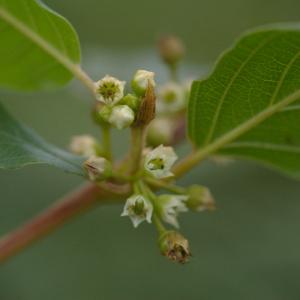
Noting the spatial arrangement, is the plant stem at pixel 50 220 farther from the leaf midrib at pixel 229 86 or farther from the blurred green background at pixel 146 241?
the blurred green background at pixel 146 241

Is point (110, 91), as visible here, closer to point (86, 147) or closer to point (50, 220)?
point (86, 147)

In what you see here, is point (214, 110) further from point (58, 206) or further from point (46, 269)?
point (46, 269)

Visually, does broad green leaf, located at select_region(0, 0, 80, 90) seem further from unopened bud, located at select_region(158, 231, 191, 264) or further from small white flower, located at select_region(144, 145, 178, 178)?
unopened bud, located at select_region(158, 231, 191, 264)

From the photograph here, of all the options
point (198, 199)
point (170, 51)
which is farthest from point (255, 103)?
point (170, 51)

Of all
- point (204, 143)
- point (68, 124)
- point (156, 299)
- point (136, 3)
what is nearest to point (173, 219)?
point (204, 143)

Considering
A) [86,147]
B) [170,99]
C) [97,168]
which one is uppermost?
[170,99]

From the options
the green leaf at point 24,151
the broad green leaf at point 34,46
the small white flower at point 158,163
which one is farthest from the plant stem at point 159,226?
the broad green leaf at point 34,46
